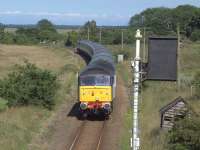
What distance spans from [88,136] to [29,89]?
7107mm

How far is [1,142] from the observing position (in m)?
21.1

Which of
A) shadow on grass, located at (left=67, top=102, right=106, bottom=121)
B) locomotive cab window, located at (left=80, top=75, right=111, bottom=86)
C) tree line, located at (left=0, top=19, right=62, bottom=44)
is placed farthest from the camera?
tree line, located at (left=0, top=19, right=62, bottom=44)

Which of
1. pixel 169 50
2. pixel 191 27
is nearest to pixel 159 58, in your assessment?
pixel 169 50

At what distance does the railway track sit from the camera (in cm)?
2280

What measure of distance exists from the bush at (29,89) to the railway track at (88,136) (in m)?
3.72

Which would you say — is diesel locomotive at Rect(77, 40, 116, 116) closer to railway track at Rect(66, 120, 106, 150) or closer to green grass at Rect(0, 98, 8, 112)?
railway track at Rect(66, 120, 106, 150)

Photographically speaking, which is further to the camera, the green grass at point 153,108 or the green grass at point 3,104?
the green grass at point 3,104

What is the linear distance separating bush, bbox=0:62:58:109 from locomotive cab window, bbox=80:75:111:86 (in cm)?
350

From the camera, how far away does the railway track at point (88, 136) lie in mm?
22798

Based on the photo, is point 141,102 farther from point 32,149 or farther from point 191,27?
point 191,27

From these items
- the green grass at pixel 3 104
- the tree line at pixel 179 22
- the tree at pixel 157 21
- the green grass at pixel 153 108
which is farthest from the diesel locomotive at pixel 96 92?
the tree line at pixel 179 22

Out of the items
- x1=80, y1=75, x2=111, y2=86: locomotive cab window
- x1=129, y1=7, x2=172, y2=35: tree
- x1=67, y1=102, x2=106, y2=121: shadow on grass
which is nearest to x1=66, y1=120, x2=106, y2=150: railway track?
x1=67, y1=102, x2=106, y2=121: shadow on grass

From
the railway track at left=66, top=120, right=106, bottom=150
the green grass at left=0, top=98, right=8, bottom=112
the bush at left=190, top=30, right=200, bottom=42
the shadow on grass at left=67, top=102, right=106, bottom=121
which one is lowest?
the railway track at left=66, top=120, right=106, bottom=150

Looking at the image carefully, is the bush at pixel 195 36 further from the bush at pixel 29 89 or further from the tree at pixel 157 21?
the bush at pixel 29 89
